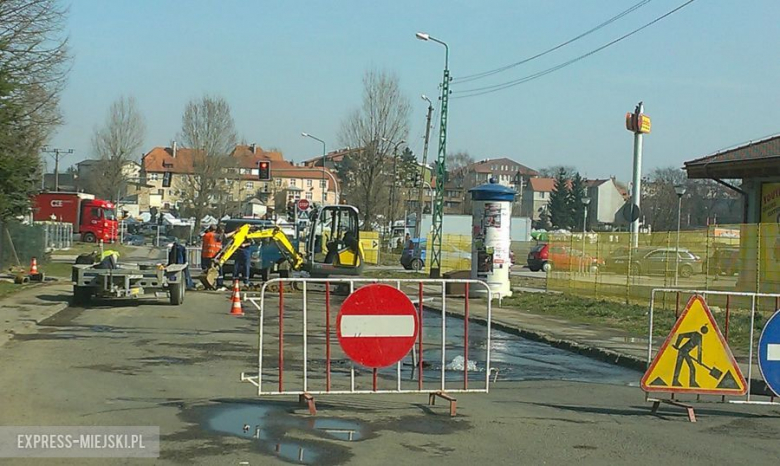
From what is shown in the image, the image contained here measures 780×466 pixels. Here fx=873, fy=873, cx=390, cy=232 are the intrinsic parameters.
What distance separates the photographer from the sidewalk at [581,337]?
13.6m

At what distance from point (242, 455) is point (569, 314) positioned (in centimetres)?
1610

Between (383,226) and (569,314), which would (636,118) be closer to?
(569,314)

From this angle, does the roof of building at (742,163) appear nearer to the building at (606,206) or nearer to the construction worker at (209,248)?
the construction worker at (209,248)

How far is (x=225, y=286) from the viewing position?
88.5ft

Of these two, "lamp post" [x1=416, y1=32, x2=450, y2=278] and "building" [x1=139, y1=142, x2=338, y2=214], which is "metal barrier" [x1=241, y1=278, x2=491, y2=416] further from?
"building" [x1=139, y1=142, x2=338, y2=214]

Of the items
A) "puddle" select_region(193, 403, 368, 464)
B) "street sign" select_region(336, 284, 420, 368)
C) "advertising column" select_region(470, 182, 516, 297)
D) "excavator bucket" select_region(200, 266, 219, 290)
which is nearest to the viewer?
"puddle" select_region(193, 403, 368, 464)

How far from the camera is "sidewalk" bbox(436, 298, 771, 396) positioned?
13570mm

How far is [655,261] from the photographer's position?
→ 24047mm

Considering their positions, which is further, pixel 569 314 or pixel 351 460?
pixel 569 314

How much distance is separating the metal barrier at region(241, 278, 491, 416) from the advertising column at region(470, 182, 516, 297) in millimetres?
6509

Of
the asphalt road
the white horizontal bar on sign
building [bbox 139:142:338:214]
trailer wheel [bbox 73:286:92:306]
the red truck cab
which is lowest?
the asphalt road

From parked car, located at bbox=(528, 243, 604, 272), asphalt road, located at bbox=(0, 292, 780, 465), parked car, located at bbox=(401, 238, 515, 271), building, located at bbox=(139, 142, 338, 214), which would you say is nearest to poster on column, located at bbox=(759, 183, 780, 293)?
parked car, located at bbox=(528, 243, 604, 272)

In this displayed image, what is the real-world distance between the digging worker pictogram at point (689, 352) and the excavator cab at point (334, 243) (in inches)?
845

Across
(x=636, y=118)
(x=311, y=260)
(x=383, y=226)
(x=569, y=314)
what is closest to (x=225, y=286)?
(x=311, y=260)
